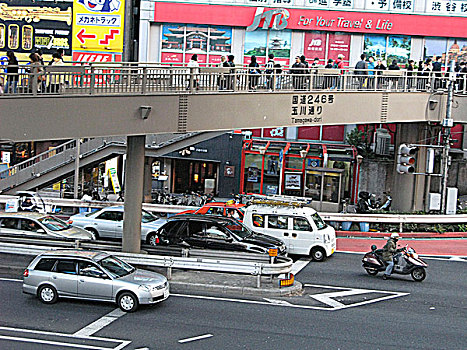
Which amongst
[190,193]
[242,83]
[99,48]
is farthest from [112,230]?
[99,48]

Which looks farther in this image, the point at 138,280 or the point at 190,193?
the point at 190,193

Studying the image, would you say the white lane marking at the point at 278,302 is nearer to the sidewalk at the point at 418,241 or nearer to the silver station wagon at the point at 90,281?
the silver station wagon at the point at 90,281

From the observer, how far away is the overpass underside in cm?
1475

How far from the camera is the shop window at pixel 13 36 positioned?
3875 centimetres

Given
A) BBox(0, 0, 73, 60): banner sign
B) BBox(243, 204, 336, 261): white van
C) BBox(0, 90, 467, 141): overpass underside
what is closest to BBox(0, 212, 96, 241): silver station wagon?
BBox(243, 204, 336, 261): white van

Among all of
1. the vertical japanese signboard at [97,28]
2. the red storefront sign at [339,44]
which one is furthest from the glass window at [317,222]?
the vertical japanese signboard at [97,28]

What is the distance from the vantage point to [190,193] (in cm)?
A: 3725

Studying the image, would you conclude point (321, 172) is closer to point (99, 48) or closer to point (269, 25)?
point (269, 25)

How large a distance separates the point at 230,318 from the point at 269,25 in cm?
2476

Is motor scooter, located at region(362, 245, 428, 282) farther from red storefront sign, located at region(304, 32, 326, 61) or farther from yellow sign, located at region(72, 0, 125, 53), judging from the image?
yellow sign, located at region(72, 0, 125, 53)

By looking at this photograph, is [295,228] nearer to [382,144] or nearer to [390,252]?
[390,252]

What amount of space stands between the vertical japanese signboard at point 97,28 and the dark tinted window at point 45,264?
24.3 metres

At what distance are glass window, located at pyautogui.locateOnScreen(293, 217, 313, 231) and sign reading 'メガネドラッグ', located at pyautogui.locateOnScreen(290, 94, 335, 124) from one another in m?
3.22

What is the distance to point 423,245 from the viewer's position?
83.2ft
